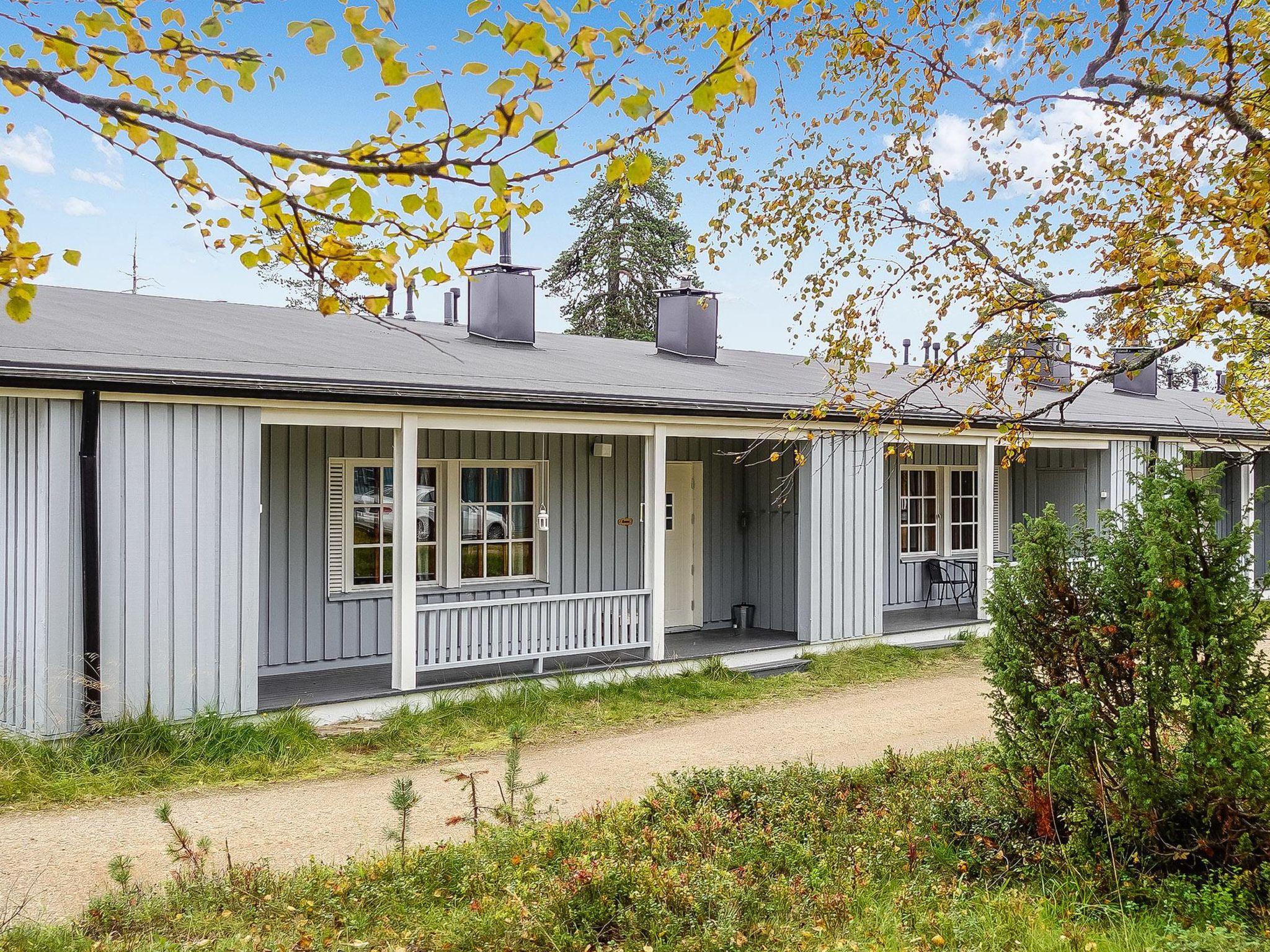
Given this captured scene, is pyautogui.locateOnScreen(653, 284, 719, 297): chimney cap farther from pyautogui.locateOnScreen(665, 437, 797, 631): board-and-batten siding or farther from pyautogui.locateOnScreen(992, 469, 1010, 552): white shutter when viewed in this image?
pyautogui.locateOnScreen(992, 469, 1010, 552): white shutter

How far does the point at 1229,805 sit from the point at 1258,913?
1.41 ft

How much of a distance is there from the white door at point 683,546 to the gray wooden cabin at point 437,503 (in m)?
0.03

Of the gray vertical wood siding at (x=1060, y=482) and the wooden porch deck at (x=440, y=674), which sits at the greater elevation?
the gray vertical wood siding at (x=1060, y=482)

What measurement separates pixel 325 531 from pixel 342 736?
8.97ft

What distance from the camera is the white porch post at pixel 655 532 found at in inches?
420

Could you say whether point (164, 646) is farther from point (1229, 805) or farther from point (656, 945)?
point (1229, 805)

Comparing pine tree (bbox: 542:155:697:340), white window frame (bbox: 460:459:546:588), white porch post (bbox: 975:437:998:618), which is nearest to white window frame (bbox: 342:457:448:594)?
white window frame (bbox: 460:459:546:588)

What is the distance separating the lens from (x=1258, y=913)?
4.40 metres

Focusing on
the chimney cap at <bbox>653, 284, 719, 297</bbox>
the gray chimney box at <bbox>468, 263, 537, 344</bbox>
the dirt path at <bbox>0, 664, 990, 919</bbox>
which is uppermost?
the chimney cap at <bbox>653, 284, 719, 297</bbox>

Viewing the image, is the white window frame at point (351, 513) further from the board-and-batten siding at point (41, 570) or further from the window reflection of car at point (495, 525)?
the board-and-batten siding at point (41, 570)

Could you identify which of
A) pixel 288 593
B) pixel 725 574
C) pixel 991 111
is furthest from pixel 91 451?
pixel 725 574

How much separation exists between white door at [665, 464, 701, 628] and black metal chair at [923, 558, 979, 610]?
4142 mm

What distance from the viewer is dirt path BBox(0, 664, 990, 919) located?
18.5 feet

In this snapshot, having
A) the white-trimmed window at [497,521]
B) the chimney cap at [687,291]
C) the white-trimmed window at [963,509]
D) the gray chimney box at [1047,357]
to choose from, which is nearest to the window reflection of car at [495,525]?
the white-trimmed window at [497,521]
